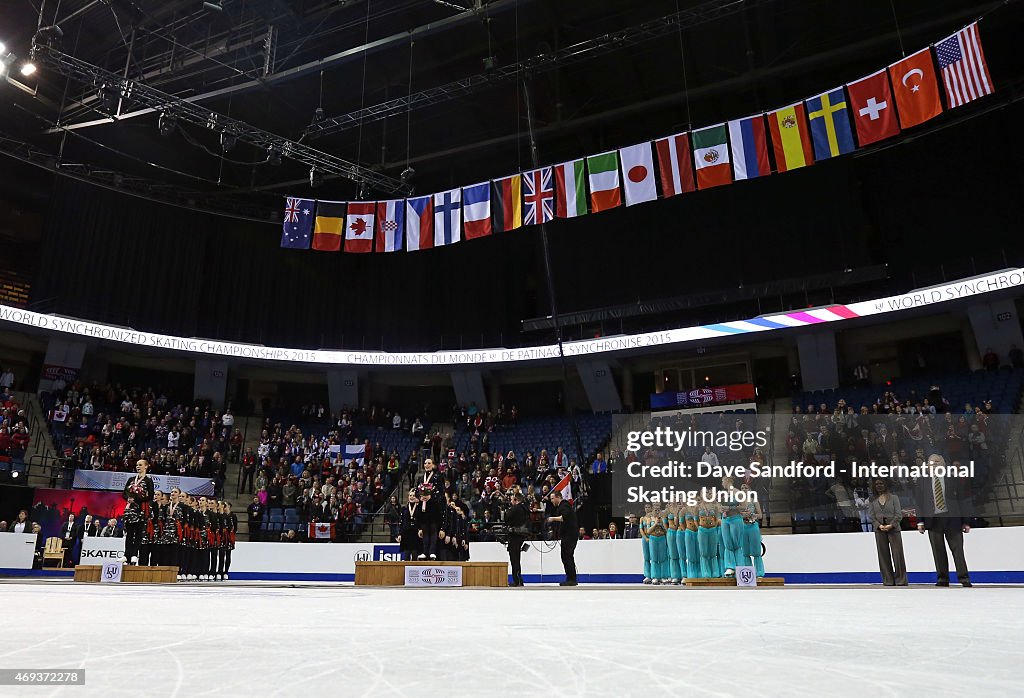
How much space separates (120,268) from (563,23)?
1915 centimetres

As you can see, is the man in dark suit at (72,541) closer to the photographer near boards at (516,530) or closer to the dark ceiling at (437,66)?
the dark ceiling at (437,66)

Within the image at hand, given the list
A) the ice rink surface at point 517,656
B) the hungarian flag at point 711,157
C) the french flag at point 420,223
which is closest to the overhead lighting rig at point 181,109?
the french flag at point 420,223

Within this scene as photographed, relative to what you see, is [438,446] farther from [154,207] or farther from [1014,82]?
Result: [1014,82]

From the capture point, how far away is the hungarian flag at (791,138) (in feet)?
52.6

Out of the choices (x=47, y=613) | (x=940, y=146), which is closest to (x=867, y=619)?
(x=47, y=613)

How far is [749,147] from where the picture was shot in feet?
54.3

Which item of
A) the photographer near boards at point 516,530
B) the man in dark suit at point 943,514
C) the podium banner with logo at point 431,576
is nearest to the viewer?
the man in dark suit at point 943,514

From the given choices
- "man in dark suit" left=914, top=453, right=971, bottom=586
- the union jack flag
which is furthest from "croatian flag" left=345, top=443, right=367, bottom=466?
"man in dark suit" left=914, top=453, right=971, bottom=586

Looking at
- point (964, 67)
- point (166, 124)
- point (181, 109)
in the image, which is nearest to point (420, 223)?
point (181, 109)

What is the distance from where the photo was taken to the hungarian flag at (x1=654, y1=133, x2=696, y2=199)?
17141 millimetres

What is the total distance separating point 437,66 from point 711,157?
997 centimetres

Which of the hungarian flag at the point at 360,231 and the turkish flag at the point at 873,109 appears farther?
the hungarian flag at the point at 360,231

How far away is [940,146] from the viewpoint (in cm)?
2278

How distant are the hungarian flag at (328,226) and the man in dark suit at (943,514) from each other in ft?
54.1
